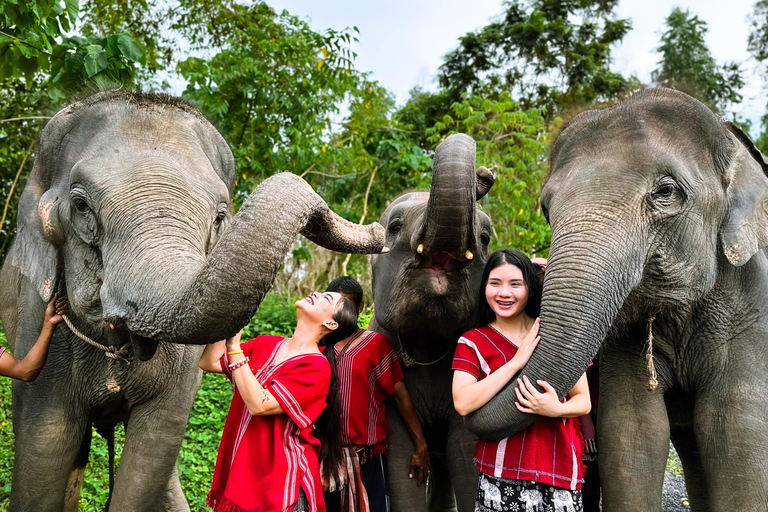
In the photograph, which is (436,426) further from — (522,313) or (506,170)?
(506,170)

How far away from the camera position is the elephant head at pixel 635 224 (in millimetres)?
2898

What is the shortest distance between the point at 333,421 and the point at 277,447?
0.42 meters

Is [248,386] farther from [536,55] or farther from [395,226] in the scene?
[536,55]

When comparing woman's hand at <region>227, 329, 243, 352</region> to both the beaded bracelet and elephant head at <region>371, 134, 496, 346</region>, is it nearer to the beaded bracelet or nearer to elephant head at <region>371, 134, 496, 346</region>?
the beaded bracelet

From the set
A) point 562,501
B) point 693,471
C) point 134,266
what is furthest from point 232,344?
point 693,471

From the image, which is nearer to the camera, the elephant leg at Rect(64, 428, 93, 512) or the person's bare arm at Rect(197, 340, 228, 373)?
the person's bare arm at Rect(197, 340, 228, 373)

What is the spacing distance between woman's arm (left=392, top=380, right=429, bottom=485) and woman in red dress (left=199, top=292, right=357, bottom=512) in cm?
73

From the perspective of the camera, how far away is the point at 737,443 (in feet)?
10.6

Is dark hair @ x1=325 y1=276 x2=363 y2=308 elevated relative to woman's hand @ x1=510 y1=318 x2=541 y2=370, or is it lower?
elevated

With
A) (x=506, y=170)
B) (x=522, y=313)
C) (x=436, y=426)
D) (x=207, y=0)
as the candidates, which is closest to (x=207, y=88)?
(x=207, y=0)

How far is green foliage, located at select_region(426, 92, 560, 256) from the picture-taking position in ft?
35.6

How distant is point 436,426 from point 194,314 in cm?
245

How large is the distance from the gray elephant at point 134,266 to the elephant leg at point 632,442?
151 centimetres

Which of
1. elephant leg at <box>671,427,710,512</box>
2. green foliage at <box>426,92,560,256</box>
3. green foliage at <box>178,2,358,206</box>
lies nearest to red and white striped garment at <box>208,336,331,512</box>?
elephant leg at <box>671,427,710,512</box>
